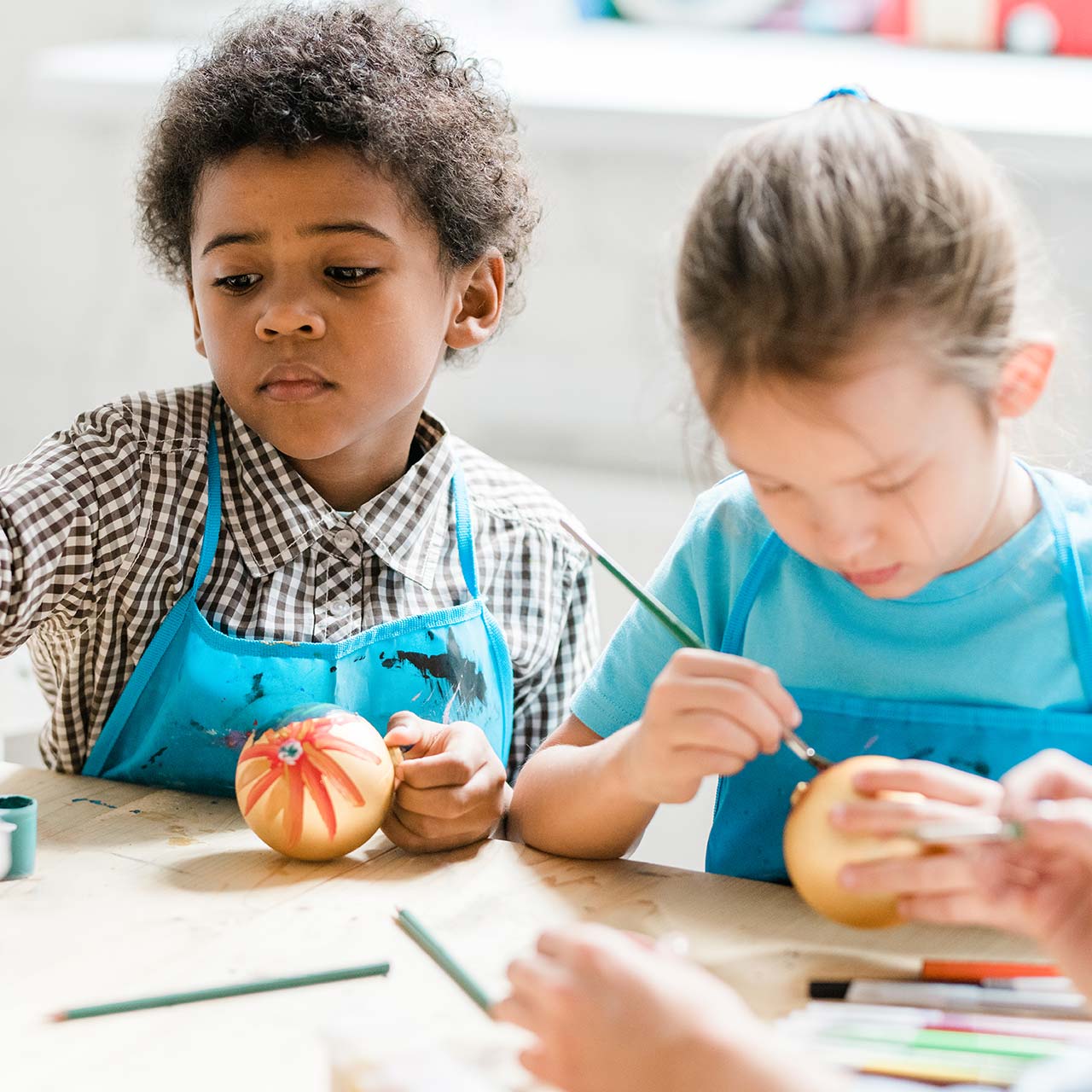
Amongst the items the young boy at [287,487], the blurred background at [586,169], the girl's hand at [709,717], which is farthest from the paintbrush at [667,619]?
the blurred background at [586,169]

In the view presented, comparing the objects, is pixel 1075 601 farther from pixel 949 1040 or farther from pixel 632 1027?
pixel 632 1027

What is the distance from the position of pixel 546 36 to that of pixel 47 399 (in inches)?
36.0

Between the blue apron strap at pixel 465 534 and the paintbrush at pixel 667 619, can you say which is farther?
the blue apron strap at pixel 465 534

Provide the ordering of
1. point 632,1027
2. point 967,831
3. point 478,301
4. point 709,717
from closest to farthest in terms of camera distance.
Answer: point 632,1027 < point 967,831 < point 709,717 < point 478,301

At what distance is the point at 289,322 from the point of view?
1.10m

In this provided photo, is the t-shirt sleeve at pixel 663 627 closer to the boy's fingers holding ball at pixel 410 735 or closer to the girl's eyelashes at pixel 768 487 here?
the boy's fingers holding ball at pixel 410 735

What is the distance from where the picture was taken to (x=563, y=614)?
1306 millimetres

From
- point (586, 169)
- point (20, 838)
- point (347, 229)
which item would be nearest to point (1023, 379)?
point (347, 229)

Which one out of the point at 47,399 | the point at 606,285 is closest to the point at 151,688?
the point at 606,285

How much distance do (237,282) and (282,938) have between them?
0.56 metres

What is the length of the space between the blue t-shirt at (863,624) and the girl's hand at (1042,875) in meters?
0.18

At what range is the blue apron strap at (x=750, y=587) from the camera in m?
1.02

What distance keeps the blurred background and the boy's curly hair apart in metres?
0.33

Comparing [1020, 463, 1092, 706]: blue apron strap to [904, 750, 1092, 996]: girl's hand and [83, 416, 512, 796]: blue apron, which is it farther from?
[83, 416, 512, 796]: blue apron
